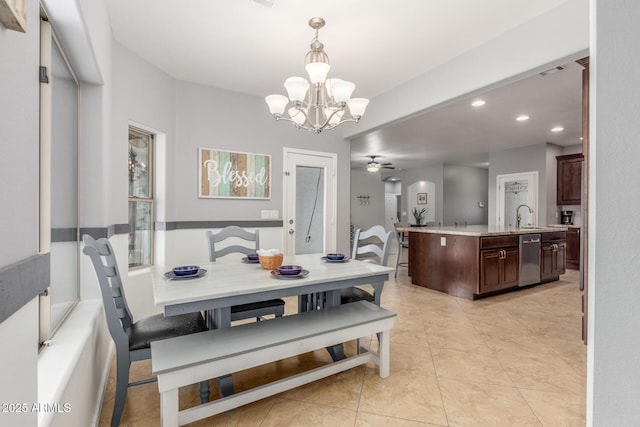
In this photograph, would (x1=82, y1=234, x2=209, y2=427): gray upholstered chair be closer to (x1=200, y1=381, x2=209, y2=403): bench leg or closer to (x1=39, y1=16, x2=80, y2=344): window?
(x1=200, y1=381, x2=209, y2=403): bench leg

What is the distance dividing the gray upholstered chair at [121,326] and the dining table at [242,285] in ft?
0.50

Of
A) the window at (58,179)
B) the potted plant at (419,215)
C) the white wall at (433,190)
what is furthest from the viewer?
the potted plant at (419,215)

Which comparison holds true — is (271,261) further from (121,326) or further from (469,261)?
(469,261)

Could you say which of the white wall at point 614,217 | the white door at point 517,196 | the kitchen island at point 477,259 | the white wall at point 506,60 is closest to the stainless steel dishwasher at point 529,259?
the kitchen island at point 477,259

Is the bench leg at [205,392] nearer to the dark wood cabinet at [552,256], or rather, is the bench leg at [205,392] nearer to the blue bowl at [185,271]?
the blue bowl at [185,271]

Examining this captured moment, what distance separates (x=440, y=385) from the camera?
2053 millimetres

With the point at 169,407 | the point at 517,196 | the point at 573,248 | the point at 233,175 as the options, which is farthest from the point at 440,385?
the point at 517,196

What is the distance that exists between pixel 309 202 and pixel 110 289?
3176 millimetres

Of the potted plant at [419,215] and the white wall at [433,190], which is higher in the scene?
the white wall at [433,190]

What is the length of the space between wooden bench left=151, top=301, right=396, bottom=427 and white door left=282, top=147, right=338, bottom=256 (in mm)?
2298

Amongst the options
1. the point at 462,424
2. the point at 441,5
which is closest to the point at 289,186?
the point at 441,5

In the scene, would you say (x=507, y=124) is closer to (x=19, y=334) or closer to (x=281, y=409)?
(x=281, y=409)

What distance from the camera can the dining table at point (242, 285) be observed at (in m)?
1.51

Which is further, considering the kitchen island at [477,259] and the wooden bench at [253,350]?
the kitchen island at [477,259]
